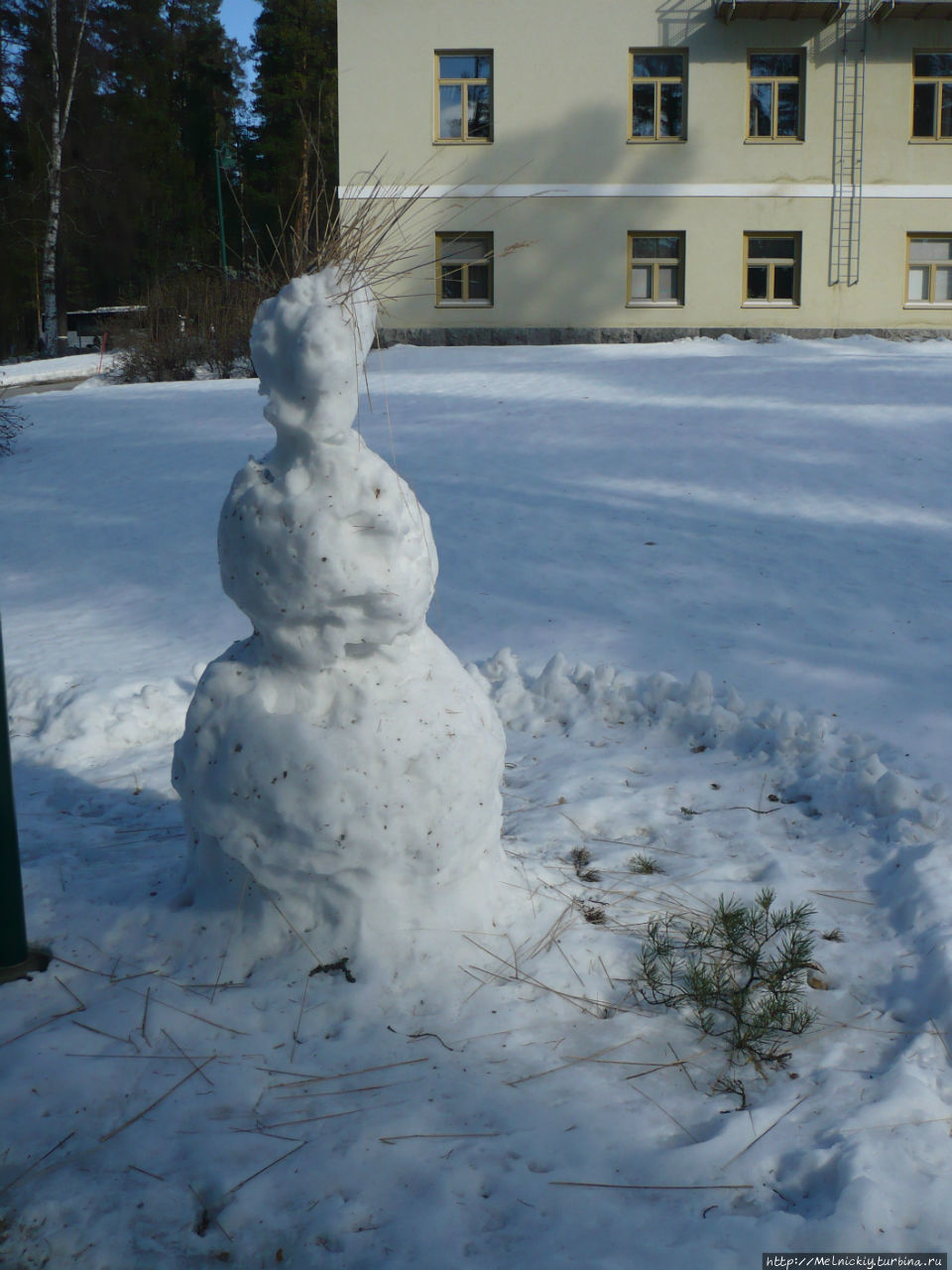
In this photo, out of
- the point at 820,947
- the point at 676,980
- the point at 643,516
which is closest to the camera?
the point at 676,980

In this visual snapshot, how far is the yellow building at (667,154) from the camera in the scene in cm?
2048

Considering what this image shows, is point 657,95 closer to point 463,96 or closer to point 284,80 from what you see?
point 463,96

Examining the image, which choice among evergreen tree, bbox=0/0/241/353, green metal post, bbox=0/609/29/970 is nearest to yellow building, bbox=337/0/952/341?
evergreen tree, bbox=0/0/241/353

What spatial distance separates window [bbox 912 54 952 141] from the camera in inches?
831

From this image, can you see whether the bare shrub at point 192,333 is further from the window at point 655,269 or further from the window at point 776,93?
the window at point 776,93

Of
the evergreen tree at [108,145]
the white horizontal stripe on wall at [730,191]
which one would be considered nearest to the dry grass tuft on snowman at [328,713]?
the white horizontal stripe on wall at [730,191]

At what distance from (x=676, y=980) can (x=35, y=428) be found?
11722 mm

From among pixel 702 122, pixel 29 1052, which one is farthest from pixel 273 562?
pixel 702 122

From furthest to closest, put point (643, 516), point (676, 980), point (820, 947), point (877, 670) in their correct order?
1. point (643, 516)
2. point (877, 670)
3. point (820, 947)
4. point (676, 980)

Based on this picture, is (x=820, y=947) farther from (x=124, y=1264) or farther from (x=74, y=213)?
(x=74, y=213)

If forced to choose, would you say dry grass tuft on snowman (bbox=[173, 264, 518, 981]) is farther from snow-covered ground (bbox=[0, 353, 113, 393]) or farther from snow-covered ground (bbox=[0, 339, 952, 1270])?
snow-covered ground (bbox=[0, 353, 113, 393])

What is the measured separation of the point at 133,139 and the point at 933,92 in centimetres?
2414

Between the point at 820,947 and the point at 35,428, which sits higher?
the point at 35,428

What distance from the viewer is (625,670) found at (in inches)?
204
